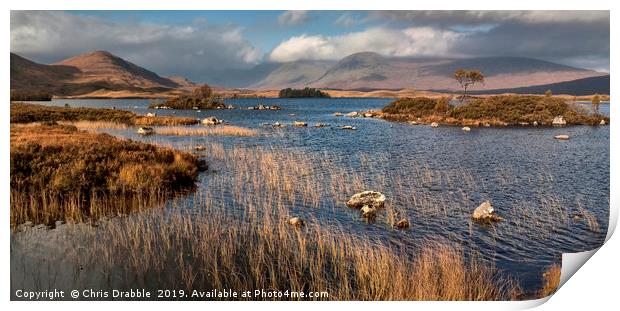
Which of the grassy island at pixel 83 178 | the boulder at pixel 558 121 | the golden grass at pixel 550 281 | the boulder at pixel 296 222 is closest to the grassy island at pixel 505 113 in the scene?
the boulder at pixel 558 121

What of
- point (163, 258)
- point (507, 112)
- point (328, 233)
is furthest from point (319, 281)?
point (507, 112)

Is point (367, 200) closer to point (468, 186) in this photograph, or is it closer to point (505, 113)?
point (468, 186)

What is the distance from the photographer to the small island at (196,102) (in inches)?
3949

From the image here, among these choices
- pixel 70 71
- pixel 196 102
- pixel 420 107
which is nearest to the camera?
pixel 70 71

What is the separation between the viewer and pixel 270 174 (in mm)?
22609

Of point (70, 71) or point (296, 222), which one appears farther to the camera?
point (70, 71)

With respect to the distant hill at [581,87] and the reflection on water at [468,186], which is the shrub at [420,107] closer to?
the reflection on water at [468,186]

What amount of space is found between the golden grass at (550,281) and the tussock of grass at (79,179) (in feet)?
47.6

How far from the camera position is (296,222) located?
49.1 feet

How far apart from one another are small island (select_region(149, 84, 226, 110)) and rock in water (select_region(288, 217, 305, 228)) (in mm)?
90862

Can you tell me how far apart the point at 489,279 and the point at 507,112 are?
52.7 metres

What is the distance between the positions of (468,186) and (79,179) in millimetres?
18702

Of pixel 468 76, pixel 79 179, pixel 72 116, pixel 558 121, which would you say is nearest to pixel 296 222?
pixel 79 179

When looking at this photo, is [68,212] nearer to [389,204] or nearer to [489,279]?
[389,204]
